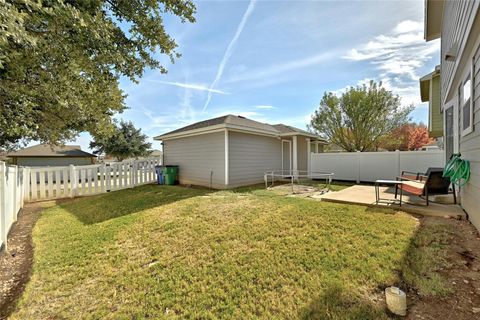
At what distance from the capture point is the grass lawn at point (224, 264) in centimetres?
238

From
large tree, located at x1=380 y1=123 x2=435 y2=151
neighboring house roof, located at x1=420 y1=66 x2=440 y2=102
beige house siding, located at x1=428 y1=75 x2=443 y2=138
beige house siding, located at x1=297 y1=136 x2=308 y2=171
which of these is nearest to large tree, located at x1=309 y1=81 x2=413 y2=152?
large tree, located at x1=380 y1=123 x2=435 y2=151

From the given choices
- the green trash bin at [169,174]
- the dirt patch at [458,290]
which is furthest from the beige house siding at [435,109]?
the green trash bin at [169,174]

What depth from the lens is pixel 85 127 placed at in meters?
10.0

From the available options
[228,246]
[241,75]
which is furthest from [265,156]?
[228,246]

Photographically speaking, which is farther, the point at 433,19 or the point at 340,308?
the point at 433,19

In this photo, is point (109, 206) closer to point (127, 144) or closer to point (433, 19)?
point (433, 19)

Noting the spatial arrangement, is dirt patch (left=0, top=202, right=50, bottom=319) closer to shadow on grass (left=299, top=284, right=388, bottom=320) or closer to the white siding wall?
shadow on grass (left=299, top=284, right=388, bottom=320)

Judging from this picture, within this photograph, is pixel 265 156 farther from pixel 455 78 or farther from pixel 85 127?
pixel 85 127

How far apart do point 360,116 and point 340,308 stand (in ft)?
57.4

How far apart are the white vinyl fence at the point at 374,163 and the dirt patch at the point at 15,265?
11.7 m

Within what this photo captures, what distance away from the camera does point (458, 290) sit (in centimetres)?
231

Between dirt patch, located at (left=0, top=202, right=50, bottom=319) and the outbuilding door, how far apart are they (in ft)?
34.4

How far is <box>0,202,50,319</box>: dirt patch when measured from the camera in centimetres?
267

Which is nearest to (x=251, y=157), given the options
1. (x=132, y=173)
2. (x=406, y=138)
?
(x=132, y=173)
